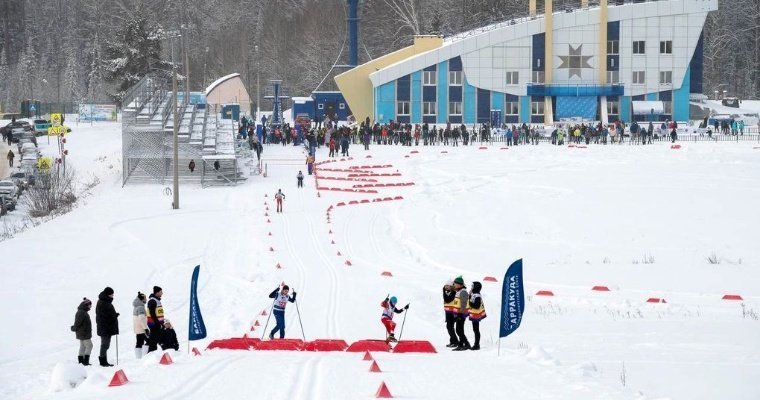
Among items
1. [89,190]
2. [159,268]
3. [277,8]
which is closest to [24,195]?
[89,190]

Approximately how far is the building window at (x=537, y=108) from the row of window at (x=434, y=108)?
0.95 metres

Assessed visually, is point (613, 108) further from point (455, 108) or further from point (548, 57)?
point (455, 108)

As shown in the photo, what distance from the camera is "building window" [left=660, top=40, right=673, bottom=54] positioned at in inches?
2958

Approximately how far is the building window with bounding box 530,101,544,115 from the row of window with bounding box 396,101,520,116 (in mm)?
947

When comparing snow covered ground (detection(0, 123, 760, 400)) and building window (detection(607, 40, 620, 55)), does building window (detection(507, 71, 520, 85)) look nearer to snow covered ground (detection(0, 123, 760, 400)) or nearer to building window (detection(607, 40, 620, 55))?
building window (detection(607, 40, 620, 55))

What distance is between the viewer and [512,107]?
76.2 m

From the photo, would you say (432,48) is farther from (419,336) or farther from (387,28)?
(419,336)

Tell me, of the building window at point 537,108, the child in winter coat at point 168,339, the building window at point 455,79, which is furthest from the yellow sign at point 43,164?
the child in winter coat at point 168,339

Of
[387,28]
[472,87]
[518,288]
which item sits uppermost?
[387,28]

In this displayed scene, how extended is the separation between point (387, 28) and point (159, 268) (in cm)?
9048

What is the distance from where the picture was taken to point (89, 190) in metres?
49.8

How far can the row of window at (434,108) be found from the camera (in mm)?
76125

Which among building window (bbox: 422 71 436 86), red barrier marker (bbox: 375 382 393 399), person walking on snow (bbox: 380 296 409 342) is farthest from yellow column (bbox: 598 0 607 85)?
red barrier marker (bbox: 375 382 393 399)

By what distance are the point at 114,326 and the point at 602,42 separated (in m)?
60.8
